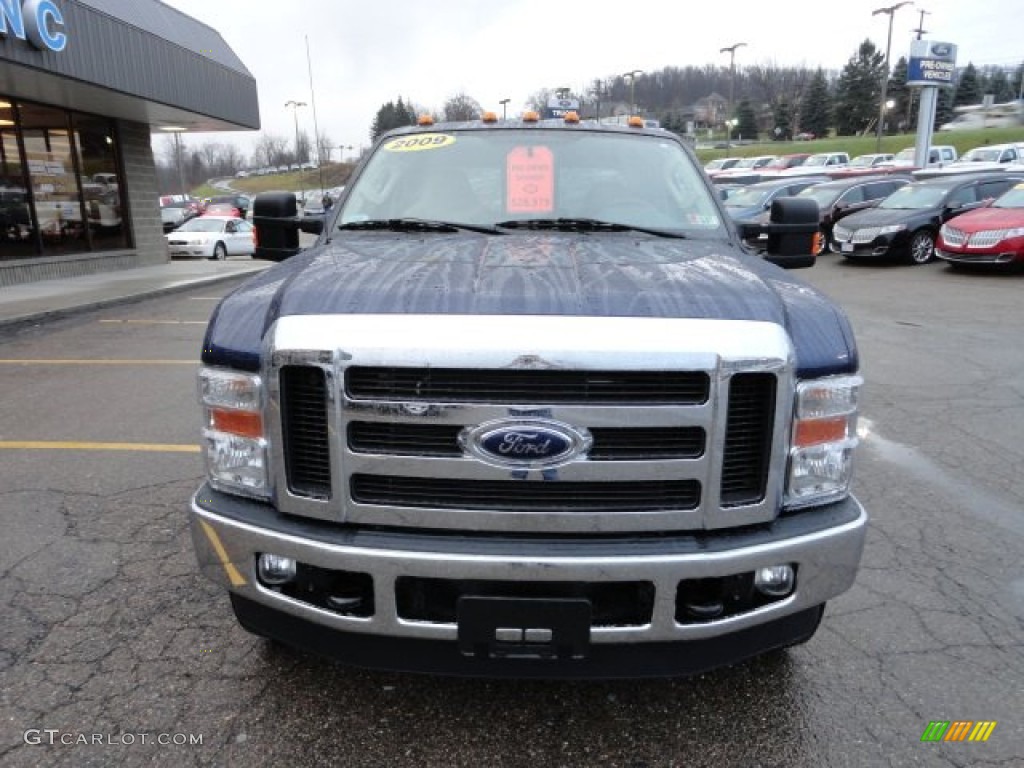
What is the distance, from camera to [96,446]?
501 centimetres

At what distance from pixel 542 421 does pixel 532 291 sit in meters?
0.43

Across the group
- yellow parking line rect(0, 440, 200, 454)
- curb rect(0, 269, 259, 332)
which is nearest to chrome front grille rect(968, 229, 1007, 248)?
yellow parking line rect(0, 440, 200, 454)

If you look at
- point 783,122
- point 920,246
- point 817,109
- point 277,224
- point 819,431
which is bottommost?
point 920,246

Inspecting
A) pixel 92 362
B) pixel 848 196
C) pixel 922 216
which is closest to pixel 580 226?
pixel 92 362

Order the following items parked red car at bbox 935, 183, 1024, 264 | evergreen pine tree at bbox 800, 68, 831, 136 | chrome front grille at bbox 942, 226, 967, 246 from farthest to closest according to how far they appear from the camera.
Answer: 1. evergreen pine tree at bbox 800, 68, 831, 136
2. chrome front grille at bbox 942, 226, 967, 246
3. parked red car at bbox 935, 183, 1024, 264

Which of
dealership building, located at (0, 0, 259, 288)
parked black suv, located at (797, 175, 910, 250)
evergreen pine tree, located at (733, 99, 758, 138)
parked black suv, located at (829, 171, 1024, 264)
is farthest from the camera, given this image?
evergreen pine tree, located at (733, 99, 758, 138)

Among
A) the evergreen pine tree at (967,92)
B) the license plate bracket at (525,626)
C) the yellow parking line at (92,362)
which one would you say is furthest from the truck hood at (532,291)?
the evergreen pine tree at (967,92)

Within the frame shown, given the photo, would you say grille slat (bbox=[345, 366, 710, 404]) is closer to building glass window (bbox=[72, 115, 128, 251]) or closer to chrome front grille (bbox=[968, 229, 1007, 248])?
chrome front grille (bbox=[968, 229, 1007, 248])

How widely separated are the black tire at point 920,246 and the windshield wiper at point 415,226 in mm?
14665

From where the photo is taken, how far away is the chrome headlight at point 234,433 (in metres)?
2.14

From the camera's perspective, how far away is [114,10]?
1337 cm

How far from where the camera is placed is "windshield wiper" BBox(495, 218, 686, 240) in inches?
124

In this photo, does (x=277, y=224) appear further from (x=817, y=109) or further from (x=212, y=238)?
(x=817, y=109)

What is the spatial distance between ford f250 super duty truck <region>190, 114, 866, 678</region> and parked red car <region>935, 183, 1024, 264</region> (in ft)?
43.7
